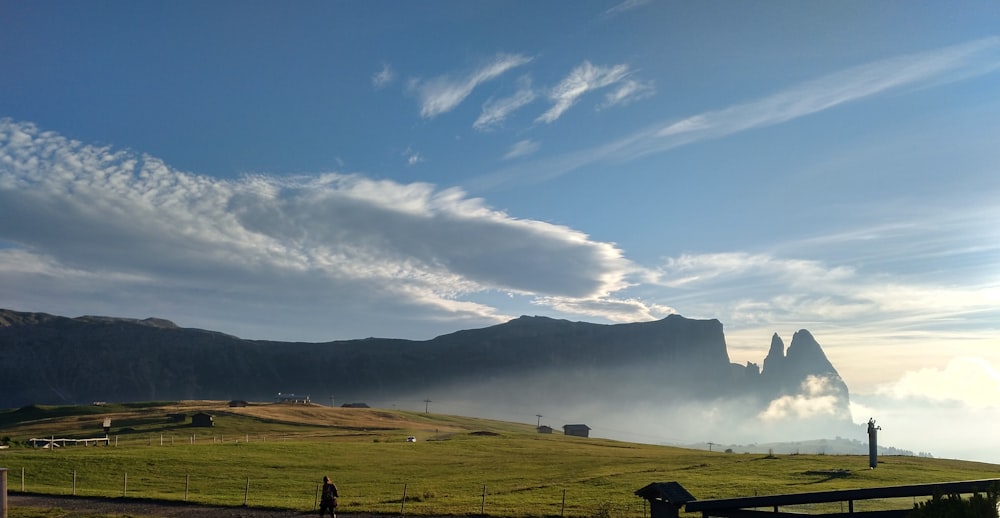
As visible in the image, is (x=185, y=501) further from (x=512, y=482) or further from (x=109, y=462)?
(x=109, y=462)

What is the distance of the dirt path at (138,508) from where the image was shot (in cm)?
3653

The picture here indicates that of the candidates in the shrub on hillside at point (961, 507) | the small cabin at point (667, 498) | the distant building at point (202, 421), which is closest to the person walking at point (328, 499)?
the small cabin at point (667, 498)

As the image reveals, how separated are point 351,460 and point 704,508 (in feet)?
226

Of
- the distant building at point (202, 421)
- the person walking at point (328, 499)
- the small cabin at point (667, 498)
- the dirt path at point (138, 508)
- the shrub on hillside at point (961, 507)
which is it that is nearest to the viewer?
the shrub on hillside at point (961, 507)

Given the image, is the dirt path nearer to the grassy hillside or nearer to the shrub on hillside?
the grassy hillside

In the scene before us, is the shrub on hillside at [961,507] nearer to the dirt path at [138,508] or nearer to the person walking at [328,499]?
the person walking at [328,499]

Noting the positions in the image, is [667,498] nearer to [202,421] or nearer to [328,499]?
[328,499]

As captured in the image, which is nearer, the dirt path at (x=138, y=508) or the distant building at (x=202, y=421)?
the dirt path at (x=138, y=508)

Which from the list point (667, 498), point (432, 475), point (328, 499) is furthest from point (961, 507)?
point (432, 475)

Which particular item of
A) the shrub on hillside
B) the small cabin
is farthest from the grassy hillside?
the shrub on hillside

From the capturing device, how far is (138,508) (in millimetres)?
39531

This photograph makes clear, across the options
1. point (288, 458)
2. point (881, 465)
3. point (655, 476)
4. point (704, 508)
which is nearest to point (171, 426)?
point (288, 458)

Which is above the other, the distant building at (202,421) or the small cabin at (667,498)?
the small cabin at (667,498)

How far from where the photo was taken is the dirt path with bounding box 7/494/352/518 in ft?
120
